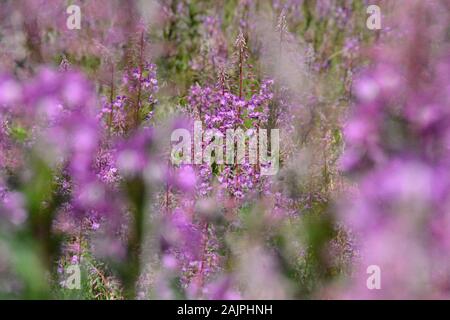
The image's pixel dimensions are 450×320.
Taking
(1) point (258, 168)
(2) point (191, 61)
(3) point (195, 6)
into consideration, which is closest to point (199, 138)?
(1) point (258, 168)

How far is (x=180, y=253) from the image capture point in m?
2.16

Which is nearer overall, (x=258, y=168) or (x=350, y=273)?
(x=350, y=273)

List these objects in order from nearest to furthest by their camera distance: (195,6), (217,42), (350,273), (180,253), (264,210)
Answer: (350,273)
(180,253)
(264,210)
(217,42)
(195,6)

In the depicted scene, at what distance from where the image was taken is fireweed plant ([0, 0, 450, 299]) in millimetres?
1451

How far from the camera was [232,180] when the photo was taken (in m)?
2.41

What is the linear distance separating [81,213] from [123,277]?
0.23 meters

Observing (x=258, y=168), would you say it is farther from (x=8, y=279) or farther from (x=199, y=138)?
(x=8, y=279)

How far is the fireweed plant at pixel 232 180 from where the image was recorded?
1.45 meters

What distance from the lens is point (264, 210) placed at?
7.64 feet
